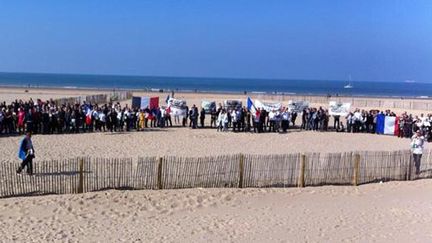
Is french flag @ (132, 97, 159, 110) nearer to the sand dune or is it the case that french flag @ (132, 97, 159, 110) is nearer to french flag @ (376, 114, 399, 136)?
the sand dune

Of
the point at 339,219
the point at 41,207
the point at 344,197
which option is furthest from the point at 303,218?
the point at 41,207

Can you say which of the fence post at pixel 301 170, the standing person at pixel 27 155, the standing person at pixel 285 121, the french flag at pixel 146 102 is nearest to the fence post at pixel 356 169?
the fence post at pixel 301 170

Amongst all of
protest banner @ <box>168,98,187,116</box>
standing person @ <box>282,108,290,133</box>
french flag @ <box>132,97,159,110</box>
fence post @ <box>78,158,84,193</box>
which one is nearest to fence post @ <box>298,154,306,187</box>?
fence post @ <box>78,158,84,193</box>

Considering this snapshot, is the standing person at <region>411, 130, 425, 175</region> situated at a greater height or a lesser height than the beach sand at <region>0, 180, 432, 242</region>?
greater

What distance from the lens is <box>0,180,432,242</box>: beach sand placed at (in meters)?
11.6

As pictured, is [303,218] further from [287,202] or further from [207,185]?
[207,185]

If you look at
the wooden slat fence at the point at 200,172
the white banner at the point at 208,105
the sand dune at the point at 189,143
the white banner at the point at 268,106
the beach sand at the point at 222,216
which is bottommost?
the beach sand at the point at 222,216

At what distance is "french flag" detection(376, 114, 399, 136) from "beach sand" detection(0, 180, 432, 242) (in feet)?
50.4

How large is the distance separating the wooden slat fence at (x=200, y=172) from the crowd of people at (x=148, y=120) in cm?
1057

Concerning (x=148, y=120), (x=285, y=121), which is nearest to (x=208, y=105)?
(x=148, y=120)

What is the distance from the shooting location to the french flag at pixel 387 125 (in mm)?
30891

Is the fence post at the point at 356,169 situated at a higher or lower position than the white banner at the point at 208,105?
lower

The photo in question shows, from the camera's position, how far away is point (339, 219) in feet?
43.6

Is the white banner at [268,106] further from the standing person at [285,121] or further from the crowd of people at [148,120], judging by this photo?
the standing person at [285,121]
